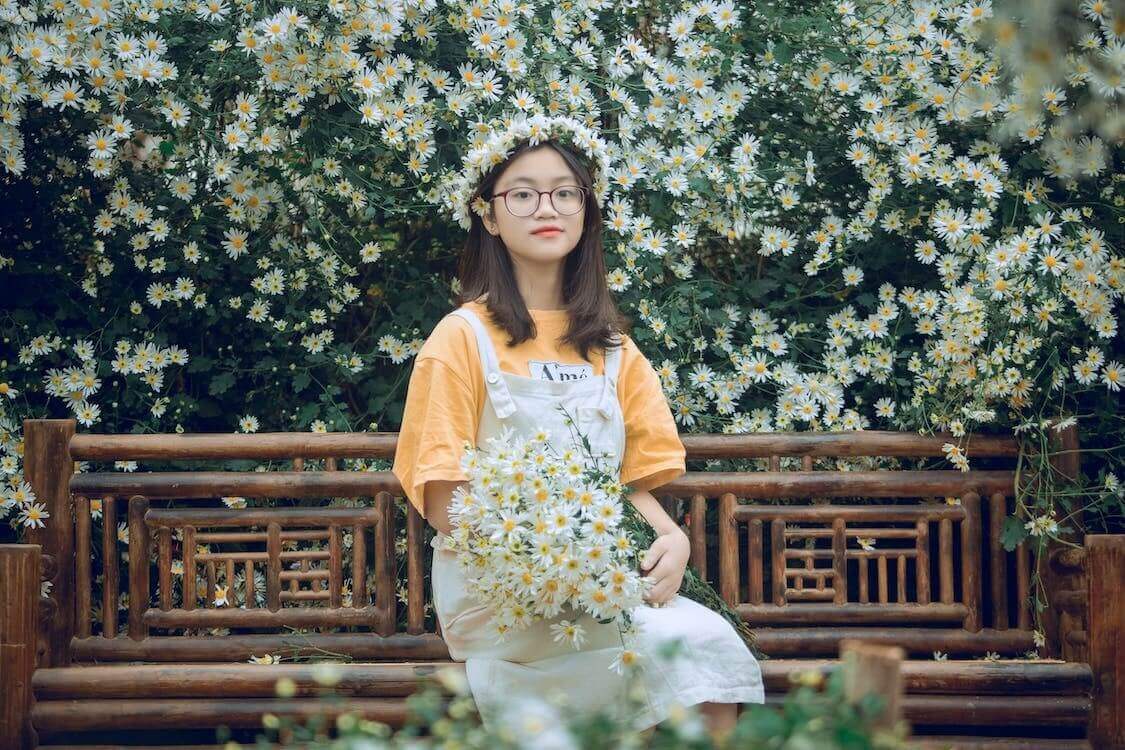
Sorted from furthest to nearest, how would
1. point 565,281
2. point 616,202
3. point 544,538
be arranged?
point 616,202 → point 565,281 → point 544,538

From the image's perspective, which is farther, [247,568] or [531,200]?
[247,568]

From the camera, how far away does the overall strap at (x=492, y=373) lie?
7.96 ft

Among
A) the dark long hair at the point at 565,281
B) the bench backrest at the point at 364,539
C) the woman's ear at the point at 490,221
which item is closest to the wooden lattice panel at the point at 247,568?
the bench backrest at the point at 364,539

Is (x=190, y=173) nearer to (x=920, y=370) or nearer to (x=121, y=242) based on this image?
(x=121, y=242)

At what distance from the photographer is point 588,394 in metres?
2.52

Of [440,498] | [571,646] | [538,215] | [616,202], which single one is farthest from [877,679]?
[616,202]

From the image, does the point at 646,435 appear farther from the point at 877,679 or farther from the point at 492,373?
the point at 877,679

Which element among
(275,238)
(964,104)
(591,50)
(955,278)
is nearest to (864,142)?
(964,104)

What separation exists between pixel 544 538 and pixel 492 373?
0.53m

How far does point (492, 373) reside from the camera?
245 centimetres

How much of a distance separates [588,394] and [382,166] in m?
1.03

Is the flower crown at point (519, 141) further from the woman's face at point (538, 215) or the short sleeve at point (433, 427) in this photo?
the short sleeve at point (433, 427)

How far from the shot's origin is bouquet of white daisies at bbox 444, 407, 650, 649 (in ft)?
6.62

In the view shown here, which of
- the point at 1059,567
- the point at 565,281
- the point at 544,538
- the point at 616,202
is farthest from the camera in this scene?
the point at 616,202
